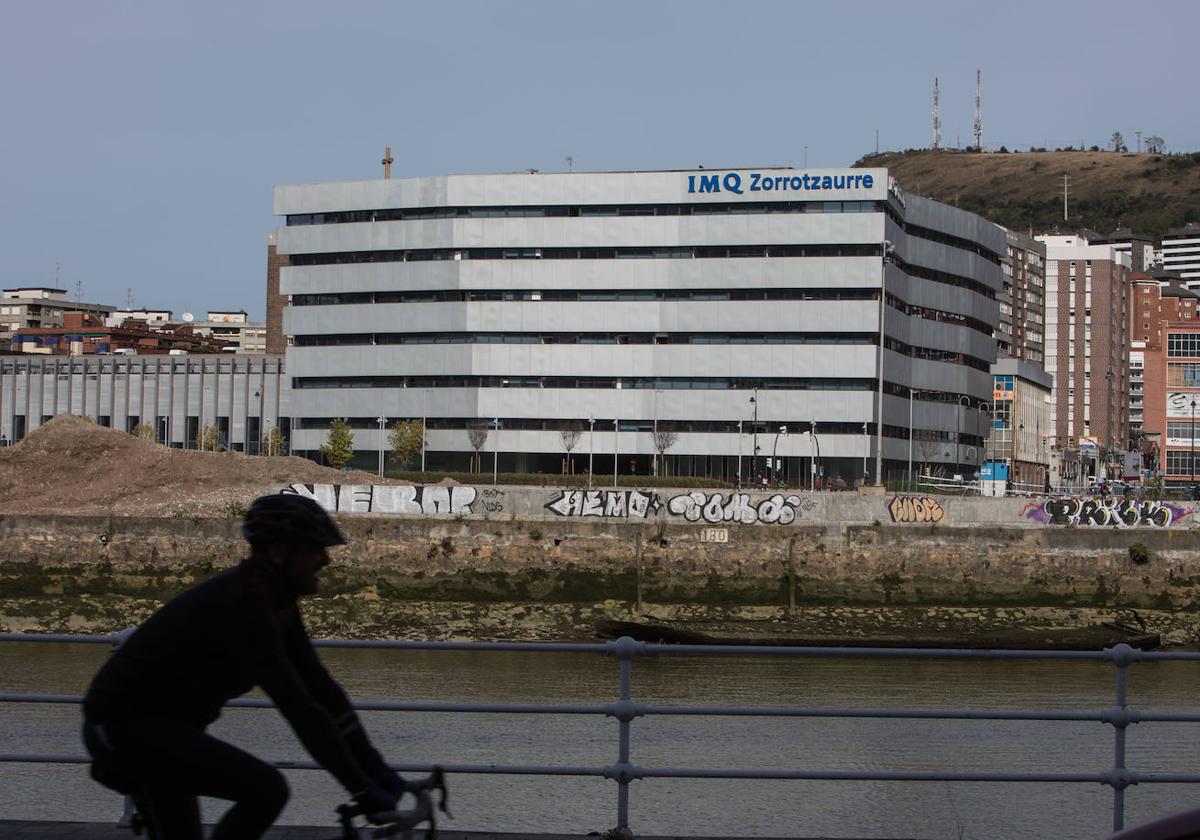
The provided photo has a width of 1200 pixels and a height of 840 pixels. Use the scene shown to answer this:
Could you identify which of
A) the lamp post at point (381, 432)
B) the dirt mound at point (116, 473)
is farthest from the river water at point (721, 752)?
the lamp post at point (381, 432)

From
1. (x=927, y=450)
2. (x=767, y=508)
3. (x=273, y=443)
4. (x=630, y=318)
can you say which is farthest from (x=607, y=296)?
(x=767, y=508)

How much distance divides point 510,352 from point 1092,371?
112m

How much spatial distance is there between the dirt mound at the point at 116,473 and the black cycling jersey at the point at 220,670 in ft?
209

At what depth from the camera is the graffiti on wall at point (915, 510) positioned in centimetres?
6097

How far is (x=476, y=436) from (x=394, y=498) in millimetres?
43271

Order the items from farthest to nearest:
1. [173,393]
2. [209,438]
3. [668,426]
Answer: [173,393] < [209,438] < [668,426]

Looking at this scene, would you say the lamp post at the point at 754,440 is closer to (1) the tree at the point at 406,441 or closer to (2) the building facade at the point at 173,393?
(1) the tree at the point at 406,441

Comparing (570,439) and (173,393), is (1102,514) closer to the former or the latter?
(570,439)

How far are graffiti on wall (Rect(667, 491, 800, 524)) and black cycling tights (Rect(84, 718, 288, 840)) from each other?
183ft

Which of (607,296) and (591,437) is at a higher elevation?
(607,296)

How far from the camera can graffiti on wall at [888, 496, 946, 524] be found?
61.0 metres

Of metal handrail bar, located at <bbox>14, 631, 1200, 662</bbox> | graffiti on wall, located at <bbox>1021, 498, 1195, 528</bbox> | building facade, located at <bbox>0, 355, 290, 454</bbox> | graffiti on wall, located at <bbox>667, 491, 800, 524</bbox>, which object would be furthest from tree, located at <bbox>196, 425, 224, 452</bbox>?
metal handrail bar, located at <bbox>14, 631, 1200, 662</bbox>

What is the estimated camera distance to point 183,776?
5.50 m

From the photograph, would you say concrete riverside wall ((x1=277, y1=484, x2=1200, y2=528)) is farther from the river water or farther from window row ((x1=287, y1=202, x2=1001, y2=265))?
window row ((x1=287, y1=202, x2=1001, y2=265))
